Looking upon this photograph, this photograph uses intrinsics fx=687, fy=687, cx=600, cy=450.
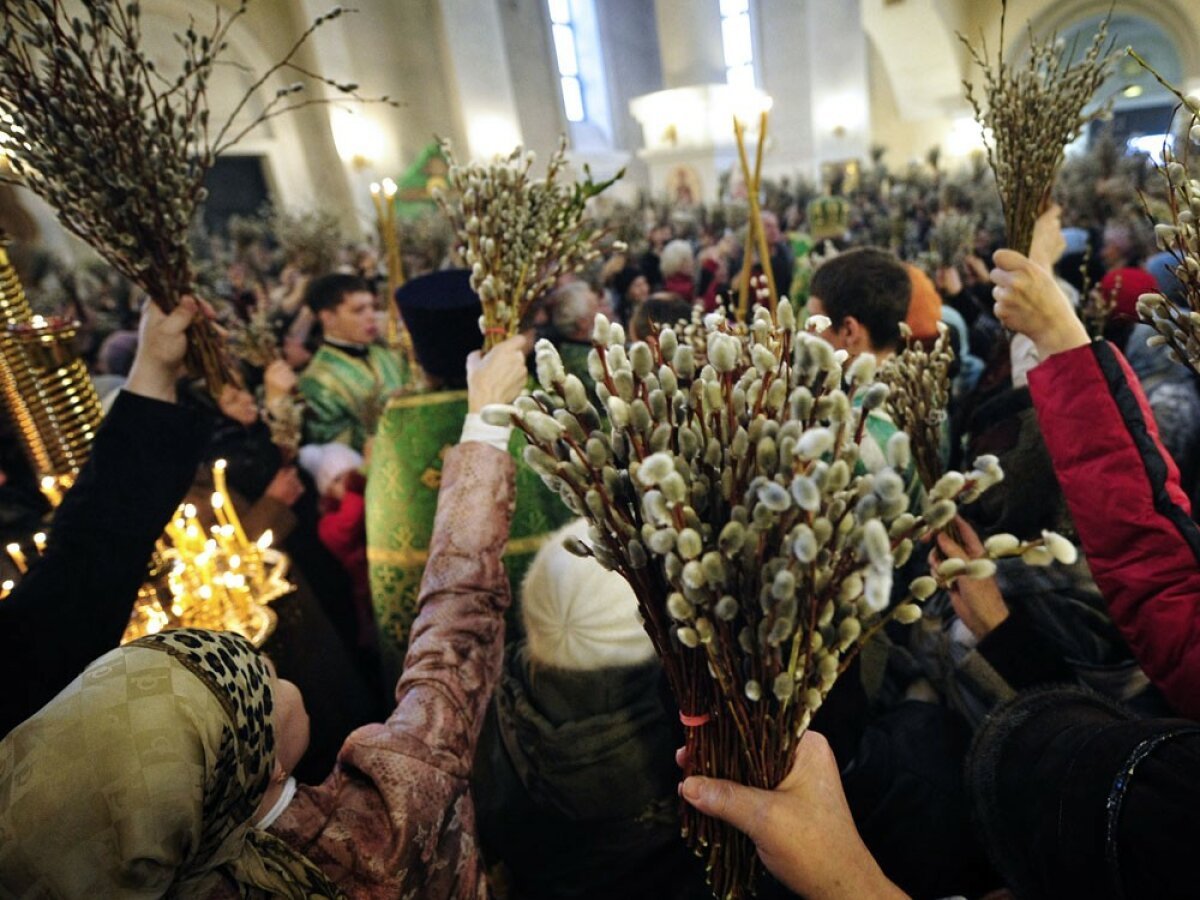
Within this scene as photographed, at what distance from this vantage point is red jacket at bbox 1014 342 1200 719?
1006mm

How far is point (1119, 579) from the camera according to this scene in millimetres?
1060

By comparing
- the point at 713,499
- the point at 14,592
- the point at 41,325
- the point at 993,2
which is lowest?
the point at 14,592

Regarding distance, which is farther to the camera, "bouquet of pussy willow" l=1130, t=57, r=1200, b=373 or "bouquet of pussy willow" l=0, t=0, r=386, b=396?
"bouquet of pussy willow" l=0, t=0, r=386, b=396

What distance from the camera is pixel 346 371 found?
10.8ft

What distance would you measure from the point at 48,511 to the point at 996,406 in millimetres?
2705

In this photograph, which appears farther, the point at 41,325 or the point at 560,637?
the point at 41,325

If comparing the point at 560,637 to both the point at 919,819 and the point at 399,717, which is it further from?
the point at 919,819

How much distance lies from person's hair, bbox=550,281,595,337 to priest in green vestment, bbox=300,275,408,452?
37.0 inches

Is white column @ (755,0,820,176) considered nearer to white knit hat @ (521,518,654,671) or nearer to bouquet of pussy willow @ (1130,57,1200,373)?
bouquet of pussy willow @ (1130,57,1200,373)

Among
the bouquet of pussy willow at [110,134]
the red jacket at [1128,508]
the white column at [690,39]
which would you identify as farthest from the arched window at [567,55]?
the red jacket at [1128,508]

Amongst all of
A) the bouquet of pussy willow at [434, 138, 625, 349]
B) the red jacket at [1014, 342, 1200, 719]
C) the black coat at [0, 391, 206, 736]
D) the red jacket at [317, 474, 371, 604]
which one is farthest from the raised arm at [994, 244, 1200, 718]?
the red jacket at [317, 474, 371, 604]

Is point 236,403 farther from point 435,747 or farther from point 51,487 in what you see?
point 435,747

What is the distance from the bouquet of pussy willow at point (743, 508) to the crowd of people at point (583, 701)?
16 cm

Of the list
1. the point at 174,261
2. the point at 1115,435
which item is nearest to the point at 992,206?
the point at 1115,435
